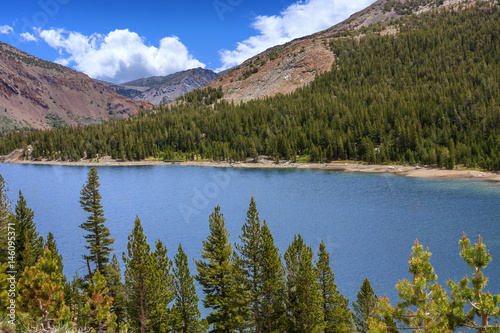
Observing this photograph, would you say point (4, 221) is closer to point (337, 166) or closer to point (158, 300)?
point (158, 300)

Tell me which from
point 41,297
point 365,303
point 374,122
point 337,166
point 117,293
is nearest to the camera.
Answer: point 41,297

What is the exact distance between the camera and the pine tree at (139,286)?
90.1 feet

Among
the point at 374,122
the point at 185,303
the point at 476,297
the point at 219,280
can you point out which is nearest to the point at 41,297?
the point at 185,303

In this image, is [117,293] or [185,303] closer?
[185,303]

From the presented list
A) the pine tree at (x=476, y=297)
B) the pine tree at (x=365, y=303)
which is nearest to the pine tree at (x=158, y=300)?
the pine tree at (x=365, y=303)

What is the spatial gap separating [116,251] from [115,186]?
6025 centimetres

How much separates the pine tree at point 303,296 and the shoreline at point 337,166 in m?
85.2

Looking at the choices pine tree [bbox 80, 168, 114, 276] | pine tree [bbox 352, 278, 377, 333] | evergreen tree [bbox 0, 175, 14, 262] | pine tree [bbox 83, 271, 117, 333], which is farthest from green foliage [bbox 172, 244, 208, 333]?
evergreen tree [bbox 0, 175, 14, 262]

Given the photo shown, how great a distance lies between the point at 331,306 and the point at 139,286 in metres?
16.1

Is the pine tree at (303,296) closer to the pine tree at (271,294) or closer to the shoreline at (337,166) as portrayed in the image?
the pine tree at (271,294)

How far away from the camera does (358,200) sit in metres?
78.2

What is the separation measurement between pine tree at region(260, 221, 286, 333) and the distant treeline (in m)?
98.9

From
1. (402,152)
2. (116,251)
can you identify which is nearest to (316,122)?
(402,152)

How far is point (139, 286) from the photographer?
2752cm
